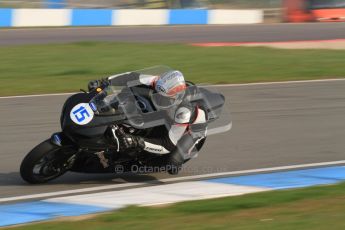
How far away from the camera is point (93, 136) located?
6.80m

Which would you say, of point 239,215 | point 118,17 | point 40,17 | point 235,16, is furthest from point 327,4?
point 239,215

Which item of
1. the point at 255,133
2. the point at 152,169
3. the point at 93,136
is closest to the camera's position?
the point at 93,136

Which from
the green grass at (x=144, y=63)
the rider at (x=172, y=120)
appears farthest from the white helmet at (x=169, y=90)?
the green grass at (x=144, y=63)

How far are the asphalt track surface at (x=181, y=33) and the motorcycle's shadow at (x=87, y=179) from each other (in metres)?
14.4

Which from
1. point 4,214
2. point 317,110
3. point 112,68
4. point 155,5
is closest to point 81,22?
point 155,5

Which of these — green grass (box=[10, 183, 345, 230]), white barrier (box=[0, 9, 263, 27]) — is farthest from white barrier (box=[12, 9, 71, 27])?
green grass (box=[10, 183, 345, 230])

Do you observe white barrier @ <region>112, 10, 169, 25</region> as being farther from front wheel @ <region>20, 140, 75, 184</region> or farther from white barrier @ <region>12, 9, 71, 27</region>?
front wheel @ <region>20, 140, 75, 184</region>

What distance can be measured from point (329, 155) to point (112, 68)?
8449mm

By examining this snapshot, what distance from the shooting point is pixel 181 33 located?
24.8 meters

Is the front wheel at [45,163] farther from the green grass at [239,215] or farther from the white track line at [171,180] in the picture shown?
the green grass at [239,215]

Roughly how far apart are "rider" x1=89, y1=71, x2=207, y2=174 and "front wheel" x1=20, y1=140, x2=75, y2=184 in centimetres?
63

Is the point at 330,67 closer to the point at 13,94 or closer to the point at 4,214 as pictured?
the point at 13,94

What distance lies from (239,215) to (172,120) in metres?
1.69

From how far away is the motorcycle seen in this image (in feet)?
22.4
